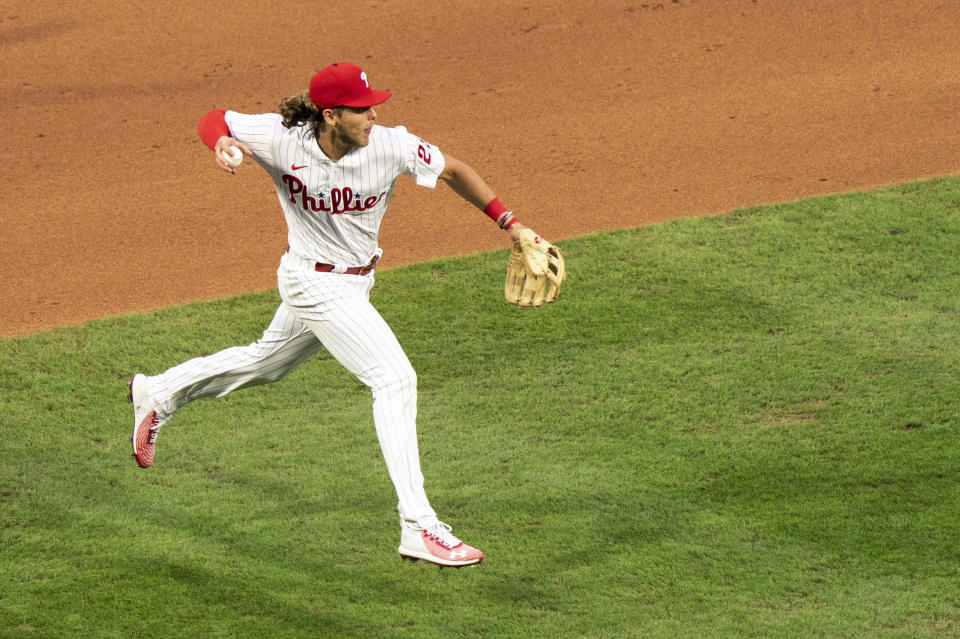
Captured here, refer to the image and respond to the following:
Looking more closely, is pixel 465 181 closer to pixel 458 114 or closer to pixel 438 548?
pixel 438 548

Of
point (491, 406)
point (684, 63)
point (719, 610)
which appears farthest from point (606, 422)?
point (684, 63)

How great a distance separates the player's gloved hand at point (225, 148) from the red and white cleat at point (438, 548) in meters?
1.44

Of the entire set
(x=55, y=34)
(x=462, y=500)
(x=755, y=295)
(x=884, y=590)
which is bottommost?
(x=884, y=590)

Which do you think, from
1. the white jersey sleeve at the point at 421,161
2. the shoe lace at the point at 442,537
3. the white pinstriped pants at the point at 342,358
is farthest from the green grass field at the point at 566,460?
the white jersey sleeve at the point at 421,161

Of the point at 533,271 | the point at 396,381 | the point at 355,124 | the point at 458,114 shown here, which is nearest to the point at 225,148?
the point at 355,124

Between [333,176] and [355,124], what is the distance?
219mm

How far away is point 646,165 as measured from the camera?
9.59m

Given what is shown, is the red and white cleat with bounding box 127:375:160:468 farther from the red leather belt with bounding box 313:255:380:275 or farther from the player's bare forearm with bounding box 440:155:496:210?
the player's bare forearm with bounding box 440:155:496:210

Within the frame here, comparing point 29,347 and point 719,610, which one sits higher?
point 29,347

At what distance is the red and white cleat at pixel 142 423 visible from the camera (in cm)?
567

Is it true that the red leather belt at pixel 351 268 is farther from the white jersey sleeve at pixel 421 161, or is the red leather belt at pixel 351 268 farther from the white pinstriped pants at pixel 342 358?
the white jersey sleeve at pixel 421 161

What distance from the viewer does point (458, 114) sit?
10.5 m

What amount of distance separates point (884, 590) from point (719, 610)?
2.09 feet

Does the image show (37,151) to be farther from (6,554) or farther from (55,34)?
(6,554)
